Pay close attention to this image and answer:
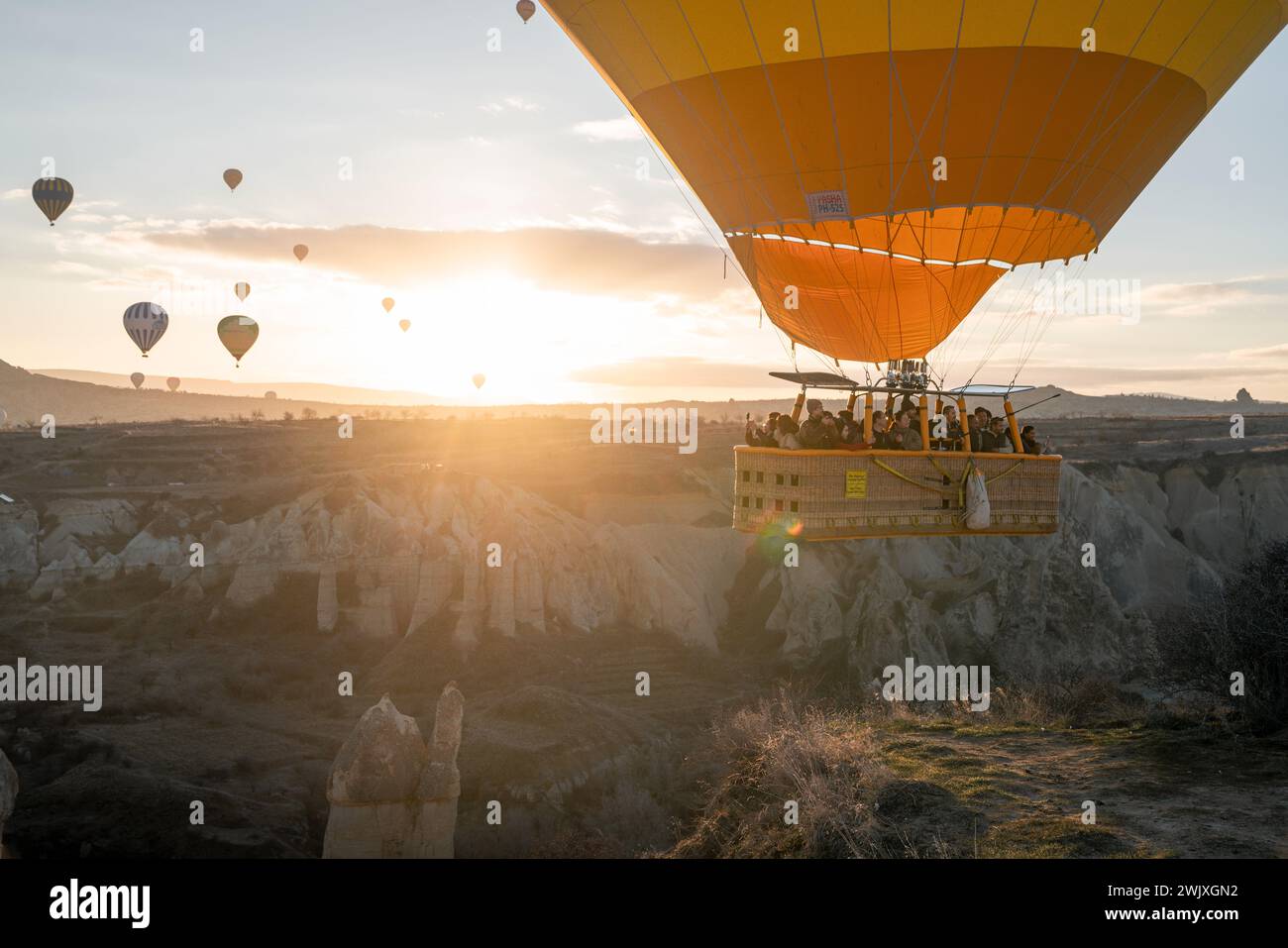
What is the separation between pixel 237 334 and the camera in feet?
230

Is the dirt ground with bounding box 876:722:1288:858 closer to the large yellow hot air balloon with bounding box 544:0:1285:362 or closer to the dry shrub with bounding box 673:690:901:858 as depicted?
the dry shrub with bounding box 673:690:901:858

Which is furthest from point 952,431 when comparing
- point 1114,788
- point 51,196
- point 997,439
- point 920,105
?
point 51,196

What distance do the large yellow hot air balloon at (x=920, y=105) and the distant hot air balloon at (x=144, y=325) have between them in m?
66.7

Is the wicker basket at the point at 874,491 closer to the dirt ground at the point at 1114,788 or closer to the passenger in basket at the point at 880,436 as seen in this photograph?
the passenger in basket at the point at 880,436

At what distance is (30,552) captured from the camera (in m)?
44.2

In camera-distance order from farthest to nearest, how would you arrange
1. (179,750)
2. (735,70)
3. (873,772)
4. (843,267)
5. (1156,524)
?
(1156,524) < (179,750) < (843,267) < (873,772) < (735,70)

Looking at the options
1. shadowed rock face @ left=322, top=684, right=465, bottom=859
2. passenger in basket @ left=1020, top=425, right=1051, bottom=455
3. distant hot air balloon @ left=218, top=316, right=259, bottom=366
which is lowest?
shadowed rock face @ left=322, top=684, right=465, bottom=859

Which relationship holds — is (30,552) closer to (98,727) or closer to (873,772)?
(98,727)

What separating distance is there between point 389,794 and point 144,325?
63.7 meters

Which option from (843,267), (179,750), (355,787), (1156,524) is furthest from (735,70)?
(1156,524)

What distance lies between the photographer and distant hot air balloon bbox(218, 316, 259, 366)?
2763 inches

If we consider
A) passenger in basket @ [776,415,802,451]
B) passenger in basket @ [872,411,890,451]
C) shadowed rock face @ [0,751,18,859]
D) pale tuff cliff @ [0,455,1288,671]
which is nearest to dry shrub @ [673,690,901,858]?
passenger in basket @ [872,411,890,451]

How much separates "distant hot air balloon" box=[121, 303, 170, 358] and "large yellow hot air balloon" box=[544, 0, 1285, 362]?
66.7 meters

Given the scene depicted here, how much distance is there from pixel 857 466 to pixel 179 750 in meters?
22.2
